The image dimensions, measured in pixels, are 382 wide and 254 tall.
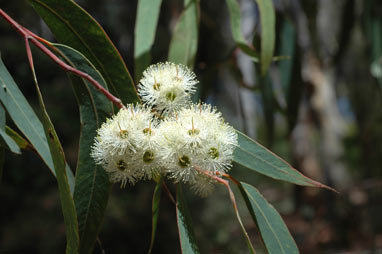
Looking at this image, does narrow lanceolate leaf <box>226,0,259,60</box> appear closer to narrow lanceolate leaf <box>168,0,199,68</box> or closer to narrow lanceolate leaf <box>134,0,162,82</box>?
narrow lanceolate leaf <box>168,0,199,68</box>

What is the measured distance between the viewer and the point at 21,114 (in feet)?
2.90

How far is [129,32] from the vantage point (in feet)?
14.4

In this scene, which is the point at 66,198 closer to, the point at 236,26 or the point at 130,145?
the point at 130,145

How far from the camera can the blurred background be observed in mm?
1922

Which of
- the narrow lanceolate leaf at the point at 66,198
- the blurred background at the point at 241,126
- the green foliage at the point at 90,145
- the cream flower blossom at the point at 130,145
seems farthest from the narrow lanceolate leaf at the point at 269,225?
the blurred background at the point at 241,126

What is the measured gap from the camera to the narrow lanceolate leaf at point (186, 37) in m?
1.17

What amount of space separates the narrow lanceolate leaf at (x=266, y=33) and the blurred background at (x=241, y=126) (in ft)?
1.39

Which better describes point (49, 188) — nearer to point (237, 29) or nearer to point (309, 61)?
point (237, 29)

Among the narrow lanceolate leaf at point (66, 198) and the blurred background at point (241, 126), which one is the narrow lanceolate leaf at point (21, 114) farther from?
the blurred background at point (241, 126)

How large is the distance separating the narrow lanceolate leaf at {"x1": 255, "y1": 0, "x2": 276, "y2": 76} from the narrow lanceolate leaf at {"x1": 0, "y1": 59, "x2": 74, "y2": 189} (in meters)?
0.66

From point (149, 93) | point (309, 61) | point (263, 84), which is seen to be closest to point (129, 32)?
point (309, 61)

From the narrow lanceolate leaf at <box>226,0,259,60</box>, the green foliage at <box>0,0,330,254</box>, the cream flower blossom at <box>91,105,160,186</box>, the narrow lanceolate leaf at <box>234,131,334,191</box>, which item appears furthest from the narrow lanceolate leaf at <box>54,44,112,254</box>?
the narrow lanceolate leaf at <box>226,0,259,60</box>

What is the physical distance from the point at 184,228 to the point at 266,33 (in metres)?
0.70

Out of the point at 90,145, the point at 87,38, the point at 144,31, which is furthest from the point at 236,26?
the point at 90,145
